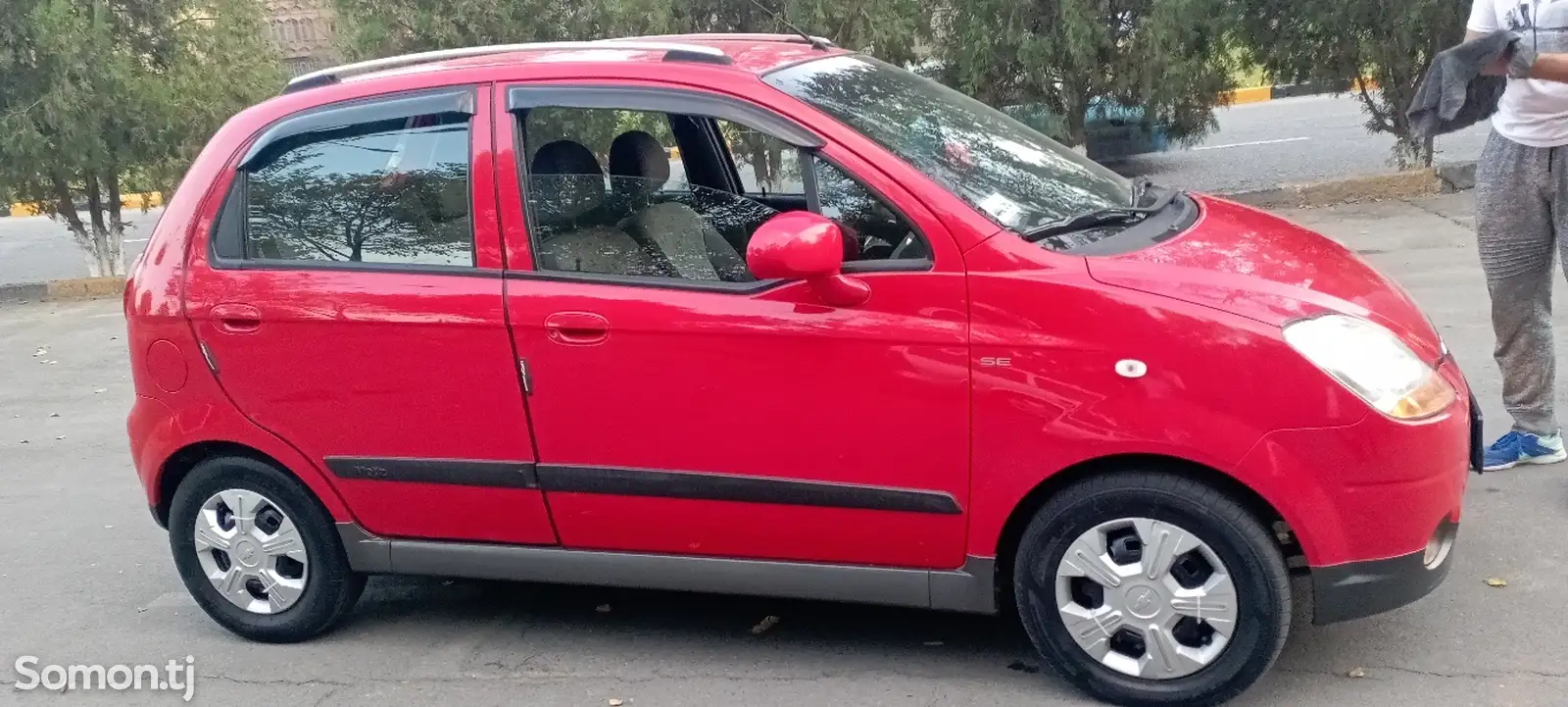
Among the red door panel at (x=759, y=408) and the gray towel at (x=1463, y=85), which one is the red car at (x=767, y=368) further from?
the gray towel at (x=1463, y=85)

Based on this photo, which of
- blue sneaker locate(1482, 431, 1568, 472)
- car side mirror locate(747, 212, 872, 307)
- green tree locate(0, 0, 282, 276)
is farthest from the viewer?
green tree locate(0, 0, 282, 276)

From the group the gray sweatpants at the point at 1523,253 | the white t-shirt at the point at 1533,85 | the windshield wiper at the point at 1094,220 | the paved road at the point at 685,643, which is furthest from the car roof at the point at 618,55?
the gray sweatpants at the point at 1523,253

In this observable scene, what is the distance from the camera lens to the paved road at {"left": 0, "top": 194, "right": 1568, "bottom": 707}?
3.86 metres

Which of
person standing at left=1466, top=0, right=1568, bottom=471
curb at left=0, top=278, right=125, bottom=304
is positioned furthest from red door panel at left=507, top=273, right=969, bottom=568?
curb at left=0, top=278, right=125, bottom=304

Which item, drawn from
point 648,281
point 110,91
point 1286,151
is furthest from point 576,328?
point 1286,151

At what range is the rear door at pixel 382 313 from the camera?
4043 mm

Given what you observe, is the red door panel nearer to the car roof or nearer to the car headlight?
the car roof

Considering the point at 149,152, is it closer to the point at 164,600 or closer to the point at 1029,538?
the point at 164,600

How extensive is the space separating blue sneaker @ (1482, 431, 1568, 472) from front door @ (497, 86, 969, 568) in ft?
8.43

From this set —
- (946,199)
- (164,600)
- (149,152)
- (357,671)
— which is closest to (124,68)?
(149,152)

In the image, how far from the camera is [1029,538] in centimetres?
362

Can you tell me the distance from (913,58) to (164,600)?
27.8ft

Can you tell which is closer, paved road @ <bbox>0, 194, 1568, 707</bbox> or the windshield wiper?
the windshield wiper

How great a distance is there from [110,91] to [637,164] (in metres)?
9.53
